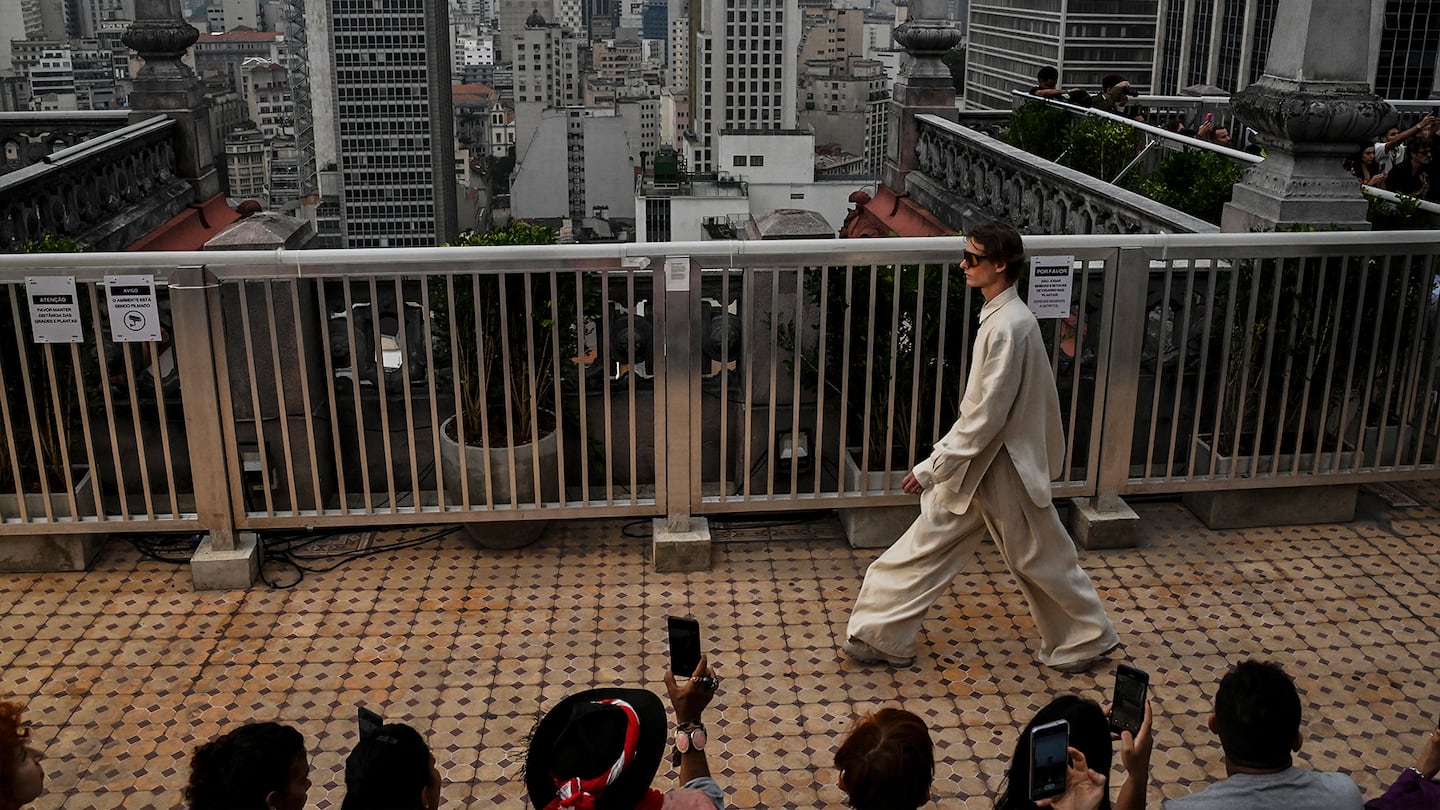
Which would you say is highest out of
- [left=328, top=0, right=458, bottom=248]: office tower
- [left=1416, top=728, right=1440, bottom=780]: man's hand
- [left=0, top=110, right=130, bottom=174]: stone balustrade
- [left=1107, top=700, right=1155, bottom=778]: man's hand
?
[left=0, top=110, right=130, bottom=174]: stone balustrade

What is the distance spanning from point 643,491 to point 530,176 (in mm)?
176452

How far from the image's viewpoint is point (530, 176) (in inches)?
7042

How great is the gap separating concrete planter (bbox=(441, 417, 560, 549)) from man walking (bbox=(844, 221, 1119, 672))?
5.56 feet

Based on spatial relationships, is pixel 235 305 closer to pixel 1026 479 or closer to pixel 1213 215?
pixel 1026 479

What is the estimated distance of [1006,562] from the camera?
5.31 meters

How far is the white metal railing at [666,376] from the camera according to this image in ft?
19.7

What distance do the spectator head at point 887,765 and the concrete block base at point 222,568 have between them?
12.4 feet

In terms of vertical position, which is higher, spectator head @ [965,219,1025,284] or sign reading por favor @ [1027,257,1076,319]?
spectator head @ [965,219,1025,284]

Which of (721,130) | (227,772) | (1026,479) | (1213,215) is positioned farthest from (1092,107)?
(721,130)

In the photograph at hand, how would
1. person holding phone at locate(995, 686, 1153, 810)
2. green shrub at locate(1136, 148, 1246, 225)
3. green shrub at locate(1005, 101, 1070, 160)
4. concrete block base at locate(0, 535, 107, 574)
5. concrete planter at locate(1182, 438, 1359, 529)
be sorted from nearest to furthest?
person holding phone at locate(995, 686, 1153, 810) → concrete block base at locate(0, 535, 107, 574) → concrete planter at locate(1182, 438, 1359, 529) → green shrub at locate(1136, 148, 1246, 225) → green shrub at locate(1005, 101, 1070, 160)

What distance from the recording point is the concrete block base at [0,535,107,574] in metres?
6.20

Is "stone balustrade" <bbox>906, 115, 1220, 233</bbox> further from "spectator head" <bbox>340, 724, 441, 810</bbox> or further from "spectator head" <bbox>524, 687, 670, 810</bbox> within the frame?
"spectator head" <bbox>340, 724, 441, 810</bbox>

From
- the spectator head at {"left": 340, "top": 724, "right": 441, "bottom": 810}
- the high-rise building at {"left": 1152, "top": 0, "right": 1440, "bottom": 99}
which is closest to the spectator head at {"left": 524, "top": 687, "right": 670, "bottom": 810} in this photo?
the spectator head at {"left": 340, "top": 724, "right": 441, "bottom": 810}

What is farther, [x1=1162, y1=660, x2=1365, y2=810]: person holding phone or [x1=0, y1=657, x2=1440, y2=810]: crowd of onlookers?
[x1=1162, y1=660, x2=1365, y2=810]: person holding phone
